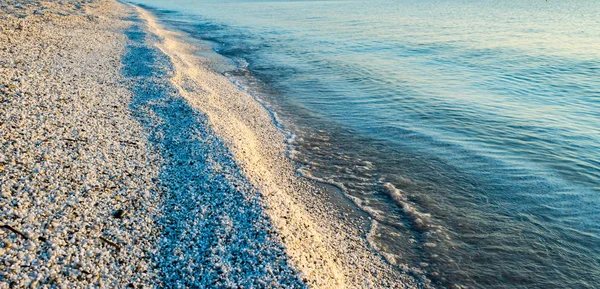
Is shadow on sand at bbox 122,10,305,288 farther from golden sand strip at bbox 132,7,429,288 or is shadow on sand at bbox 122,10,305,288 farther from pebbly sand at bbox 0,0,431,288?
golden sand strip at bbox 132,7,429,288

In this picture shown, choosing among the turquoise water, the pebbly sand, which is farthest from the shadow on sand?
the turquoise water

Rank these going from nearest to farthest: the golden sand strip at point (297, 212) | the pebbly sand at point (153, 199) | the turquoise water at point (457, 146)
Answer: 1. the pebbly sand at point (153, 199)
2. the golden sand strip at point (297, 212)
3. the turquoise water at point (457, 146)

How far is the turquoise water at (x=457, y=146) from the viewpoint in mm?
7227

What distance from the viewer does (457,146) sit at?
11.9 metres

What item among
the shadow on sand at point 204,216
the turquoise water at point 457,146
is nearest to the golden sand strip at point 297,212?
the shadow on sand at point 204,216

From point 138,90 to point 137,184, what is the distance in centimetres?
675

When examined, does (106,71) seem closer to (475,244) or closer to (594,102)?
(475,244)

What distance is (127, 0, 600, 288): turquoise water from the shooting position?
285 inches

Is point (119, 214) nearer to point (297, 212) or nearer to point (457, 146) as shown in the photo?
point (297, 212)

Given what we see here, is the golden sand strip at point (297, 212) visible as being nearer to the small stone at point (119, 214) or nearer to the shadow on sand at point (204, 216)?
the shadow on sand at point (204, 216)

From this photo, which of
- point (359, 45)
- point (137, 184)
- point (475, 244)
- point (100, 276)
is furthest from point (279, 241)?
point (359, 45)

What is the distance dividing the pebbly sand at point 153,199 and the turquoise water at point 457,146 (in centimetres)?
113

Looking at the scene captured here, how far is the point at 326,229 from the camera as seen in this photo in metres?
7.46

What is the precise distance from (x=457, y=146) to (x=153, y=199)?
9.58 meters
